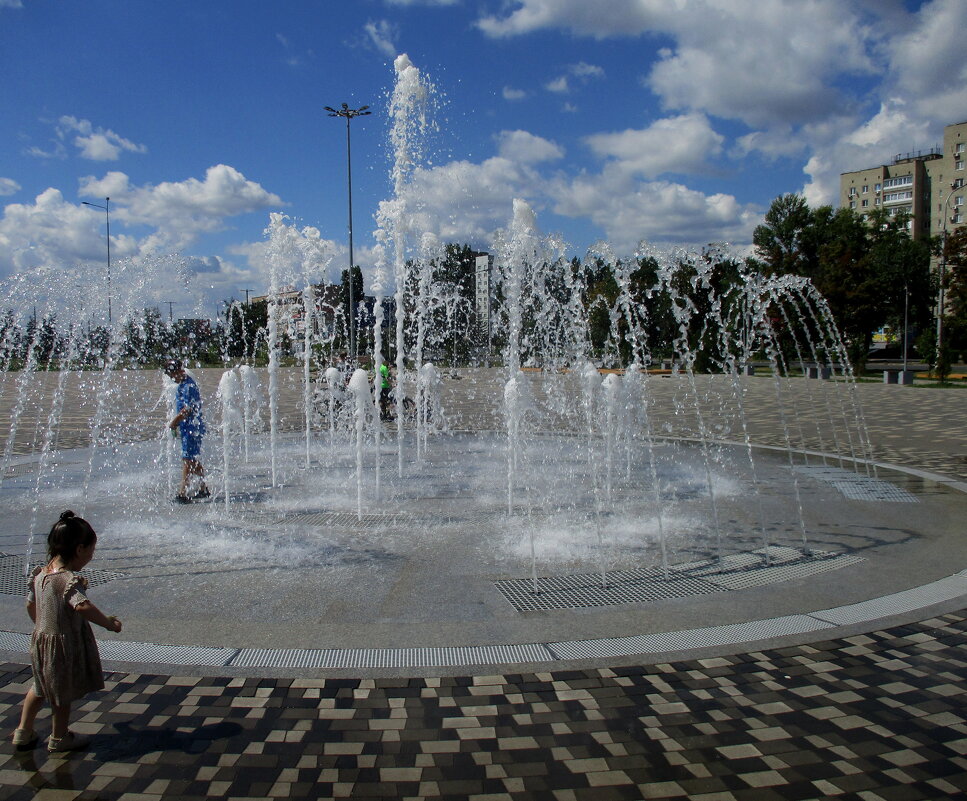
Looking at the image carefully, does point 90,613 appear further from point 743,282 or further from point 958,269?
point 743,282

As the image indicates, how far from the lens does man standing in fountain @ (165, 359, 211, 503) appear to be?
25.4 feet

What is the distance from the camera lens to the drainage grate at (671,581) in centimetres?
497

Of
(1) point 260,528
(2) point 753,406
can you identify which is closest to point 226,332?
(2) point 753,406

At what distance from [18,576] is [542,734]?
450cm

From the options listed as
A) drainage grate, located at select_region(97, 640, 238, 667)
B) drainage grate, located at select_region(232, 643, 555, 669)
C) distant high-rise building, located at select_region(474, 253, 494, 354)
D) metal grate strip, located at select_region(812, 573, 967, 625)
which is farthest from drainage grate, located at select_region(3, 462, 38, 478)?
distant high-rise building, located at select_region(474, 253, 494, 354)

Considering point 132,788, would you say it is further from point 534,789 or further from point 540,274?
point 540,274

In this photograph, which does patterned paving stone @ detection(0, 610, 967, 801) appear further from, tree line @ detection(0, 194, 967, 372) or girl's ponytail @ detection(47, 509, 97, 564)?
tree line @ detection(0, 194, 967, 372)

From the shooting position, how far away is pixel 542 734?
319 cm

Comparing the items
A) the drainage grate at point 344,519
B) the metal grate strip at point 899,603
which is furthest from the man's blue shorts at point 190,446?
the metal grate strip at point 899,603

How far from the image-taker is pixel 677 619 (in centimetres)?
458

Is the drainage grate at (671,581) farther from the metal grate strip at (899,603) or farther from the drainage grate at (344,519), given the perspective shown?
the drainage grate at (344,519)

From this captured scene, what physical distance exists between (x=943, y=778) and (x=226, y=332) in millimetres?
53904

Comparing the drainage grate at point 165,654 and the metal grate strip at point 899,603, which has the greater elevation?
the drainage grate at point 165,654

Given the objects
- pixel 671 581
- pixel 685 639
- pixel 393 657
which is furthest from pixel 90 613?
pixel 671 581
